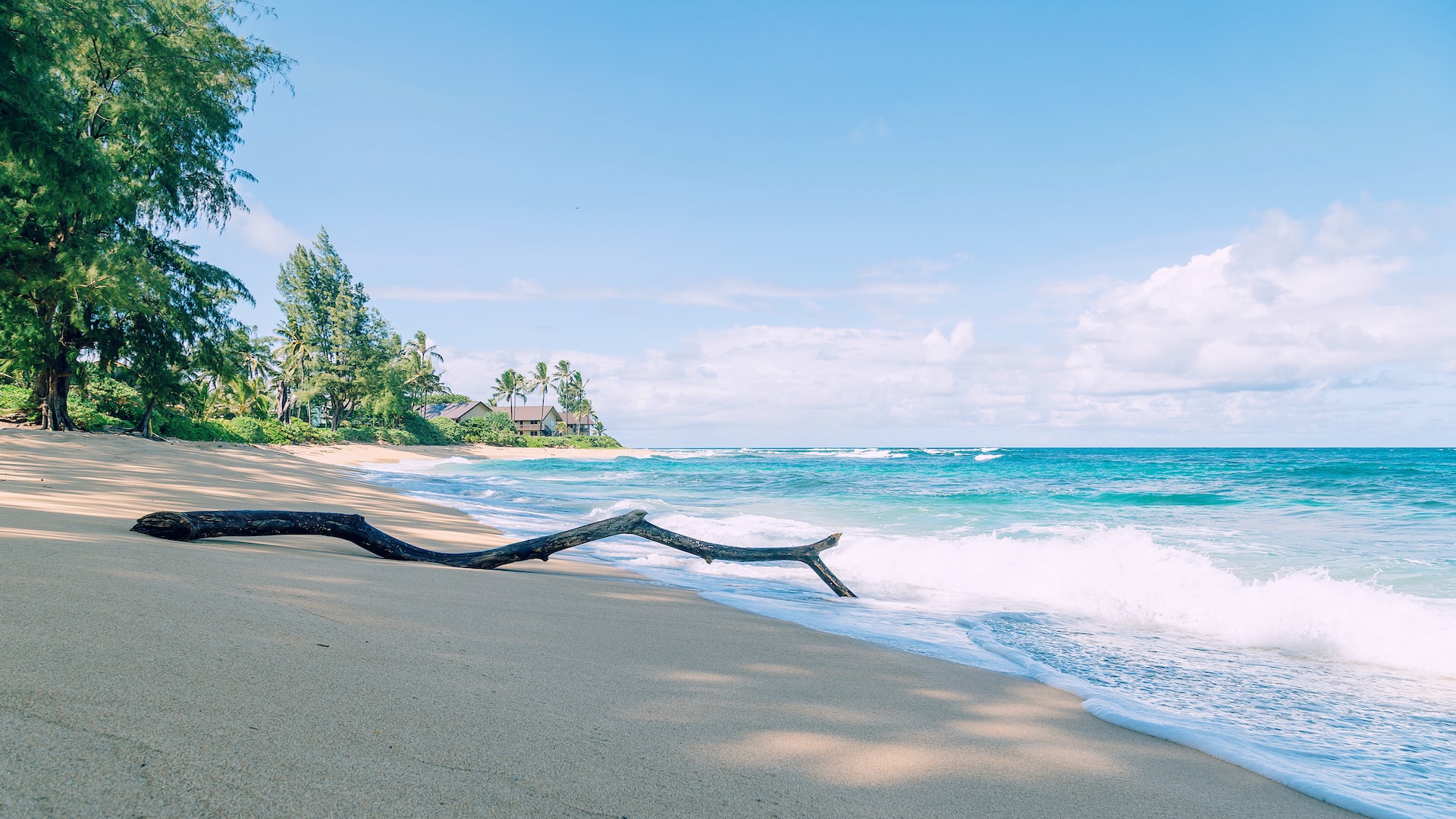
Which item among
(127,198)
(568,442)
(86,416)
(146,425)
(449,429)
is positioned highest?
(127,198)

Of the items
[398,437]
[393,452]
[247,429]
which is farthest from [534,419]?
[247,429]

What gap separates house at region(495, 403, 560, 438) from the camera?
85.6m

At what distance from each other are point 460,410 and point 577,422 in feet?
72.2

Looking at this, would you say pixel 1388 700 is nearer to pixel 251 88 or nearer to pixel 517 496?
pixel 517 496

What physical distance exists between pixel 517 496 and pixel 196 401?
12695mm

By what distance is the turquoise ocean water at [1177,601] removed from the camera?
3.46 m

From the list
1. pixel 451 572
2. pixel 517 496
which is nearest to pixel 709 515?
pixel 517 496

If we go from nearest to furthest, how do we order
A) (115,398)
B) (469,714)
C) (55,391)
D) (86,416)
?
(469,714)
(55,391)
(86,416)
(115,398)

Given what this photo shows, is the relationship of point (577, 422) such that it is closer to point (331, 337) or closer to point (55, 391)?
point (331, 337)

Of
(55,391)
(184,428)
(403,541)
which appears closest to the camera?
(403,541)

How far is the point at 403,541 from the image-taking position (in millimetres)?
6426

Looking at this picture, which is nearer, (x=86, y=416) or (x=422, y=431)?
(x=86, y=416)

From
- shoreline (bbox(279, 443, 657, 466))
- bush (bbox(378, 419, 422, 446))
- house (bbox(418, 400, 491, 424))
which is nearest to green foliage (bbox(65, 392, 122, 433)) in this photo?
shoreline (bbox(279, 443, 657, 466))

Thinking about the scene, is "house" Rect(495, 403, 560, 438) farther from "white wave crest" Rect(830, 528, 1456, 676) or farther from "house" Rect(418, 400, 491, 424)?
"white wave crest" Rect(830, 528, 1456, 676)
